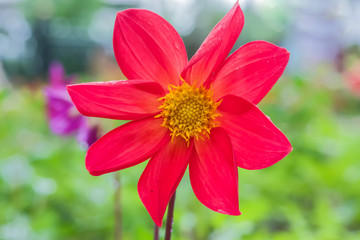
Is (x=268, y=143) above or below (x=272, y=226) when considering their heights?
above

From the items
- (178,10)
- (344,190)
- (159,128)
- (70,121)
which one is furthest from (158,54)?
(178,10)

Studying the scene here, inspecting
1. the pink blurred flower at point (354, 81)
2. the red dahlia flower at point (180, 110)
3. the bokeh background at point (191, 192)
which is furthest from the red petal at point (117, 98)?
the pink blurred flower at point (354, 81)

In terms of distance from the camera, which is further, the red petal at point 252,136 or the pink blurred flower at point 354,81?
the pink blurred flower at point 354,81

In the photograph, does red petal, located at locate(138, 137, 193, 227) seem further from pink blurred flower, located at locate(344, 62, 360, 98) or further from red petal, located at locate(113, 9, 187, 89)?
pink blurred flower, located at locate(344, 62, 360, 98)

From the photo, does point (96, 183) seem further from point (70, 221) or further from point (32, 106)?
point (32, 106)

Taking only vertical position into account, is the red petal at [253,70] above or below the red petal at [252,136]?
above

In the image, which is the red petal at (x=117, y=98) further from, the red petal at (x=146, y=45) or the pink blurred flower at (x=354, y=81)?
the pink blurred flower at (x=354, y=81)

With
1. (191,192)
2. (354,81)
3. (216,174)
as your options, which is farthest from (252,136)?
(354,81)
